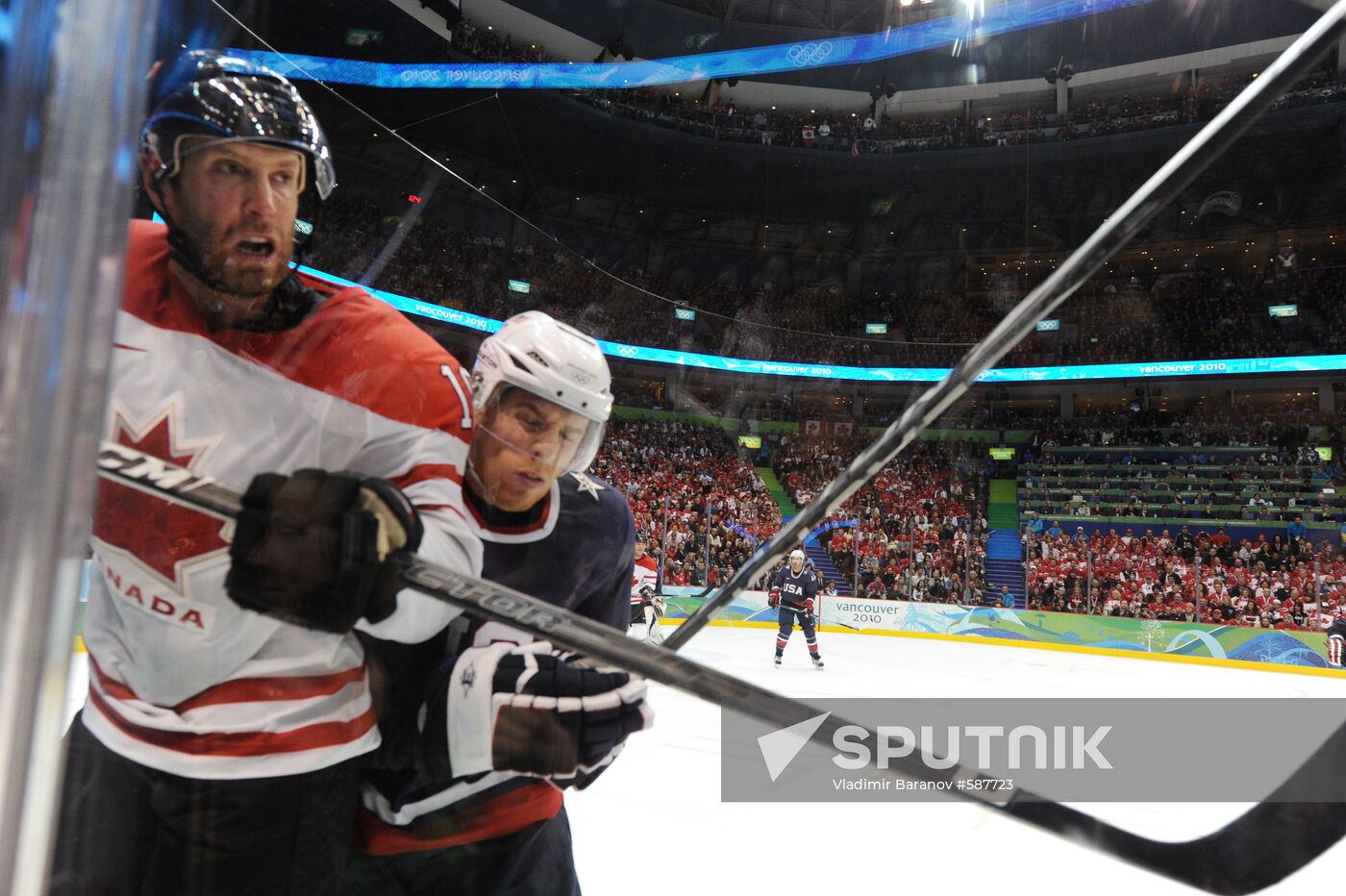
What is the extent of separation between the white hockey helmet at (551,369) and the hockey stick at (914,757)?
0.12m

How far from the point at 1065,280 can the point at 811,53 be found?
392mm

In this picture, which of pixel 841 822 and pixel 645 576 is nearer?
pixel 645 576

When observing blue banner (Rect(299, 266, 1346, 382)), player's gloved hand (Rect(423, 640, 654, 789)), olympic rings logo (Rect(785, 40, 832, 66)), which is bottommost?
player's gloved hand (Rect(423, 640, 654, 789))

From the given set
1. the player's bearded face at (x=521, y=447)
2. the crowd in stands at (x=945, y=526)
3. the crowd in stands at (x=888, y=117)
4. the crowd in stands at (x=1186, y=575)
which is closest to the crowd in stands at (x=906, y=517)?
the crowd in stands at (x=945, y=526)

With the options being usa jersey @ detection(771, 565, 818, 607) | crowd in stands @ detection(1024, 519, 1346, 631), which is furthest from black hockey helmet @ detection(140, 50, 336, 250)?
crowd in stands @ detection(1024, 519, 1346, 631)

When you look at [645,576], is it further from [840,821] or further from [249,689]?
[840,821]

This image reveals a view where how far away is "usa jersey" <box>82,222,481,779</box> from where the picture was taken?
1.12 ft

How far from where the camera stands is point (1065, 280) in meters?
0.49

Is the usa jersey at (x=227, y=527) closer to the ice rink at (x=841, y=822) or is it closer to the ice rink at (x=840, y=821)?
the ice rink at (x=840, y=821)

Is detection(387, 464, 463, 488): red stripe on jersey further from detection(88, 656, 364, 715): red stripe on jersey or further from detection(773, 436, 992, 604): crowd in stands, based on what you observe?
detection(773, 436, 992, 604): crowd in stands

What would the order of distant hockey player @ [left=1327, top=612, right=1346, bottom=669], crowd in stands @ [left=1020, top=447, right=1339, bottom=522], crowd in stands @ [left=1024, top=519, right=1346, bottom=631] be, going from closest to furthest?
crowd in stands @ [left=1020, top=447, right=1339, bottom=522] → crowd in stands @ [left=1024, top=519, right=1346, bottom=631] → distant hockey player @ [left=1327, top=612, right=1346, bottom=669]

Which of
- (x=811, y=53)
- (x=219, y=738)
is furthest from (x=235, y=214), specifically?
(x=811, y=53)

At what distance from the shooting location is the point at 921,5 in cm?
79

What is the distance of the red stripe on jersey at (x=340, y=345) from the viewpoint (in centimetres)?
34
